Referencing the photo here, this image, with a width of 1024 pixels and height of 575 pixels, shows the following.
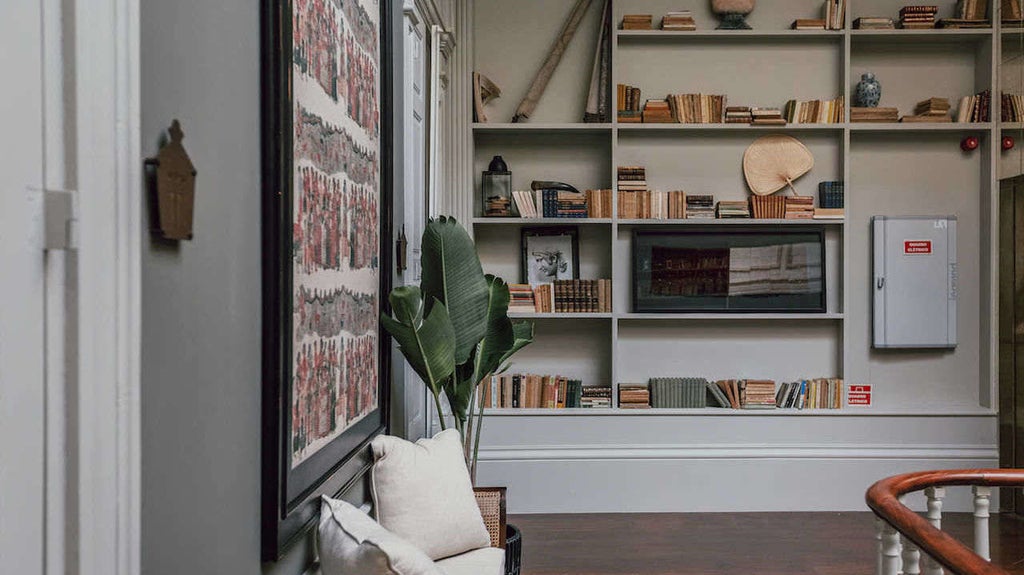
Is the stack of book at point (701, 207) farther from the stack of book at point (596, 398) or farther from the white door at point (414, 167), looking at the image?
the white door at point (414, 167)

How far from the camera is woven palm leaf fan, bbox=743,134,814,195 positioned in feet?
18.6

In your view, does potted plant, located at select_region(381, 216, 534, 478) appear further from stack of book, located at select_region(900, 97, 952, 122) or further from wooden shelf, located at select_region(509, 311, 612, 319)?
stack of book, located at select_region(900, 97, 952, 122)

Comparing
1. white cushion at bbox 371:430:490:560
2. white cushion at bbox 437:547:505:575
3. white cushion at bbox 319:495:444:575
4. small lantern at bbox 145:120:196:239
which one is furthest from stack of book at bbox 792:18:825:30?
small lantern at bbox 145:120:196:239

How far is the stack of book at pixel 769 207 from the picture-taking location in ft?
18.1

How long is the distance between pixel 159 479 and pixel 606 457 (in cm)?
428

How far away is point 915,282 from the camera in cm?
560

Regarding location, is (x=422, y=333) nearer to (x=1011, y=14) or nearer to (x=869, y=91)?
(x=869, y=91)

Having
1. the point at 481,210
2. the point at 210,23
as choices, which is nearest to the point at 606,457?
the point at 481,210

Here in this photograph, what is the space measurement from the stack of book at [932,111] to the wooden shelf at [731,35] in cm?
64

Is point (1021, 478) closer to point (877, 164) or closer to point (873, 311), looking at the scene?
point (873, 311)

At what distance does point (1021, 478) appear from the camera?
280 centimetres
